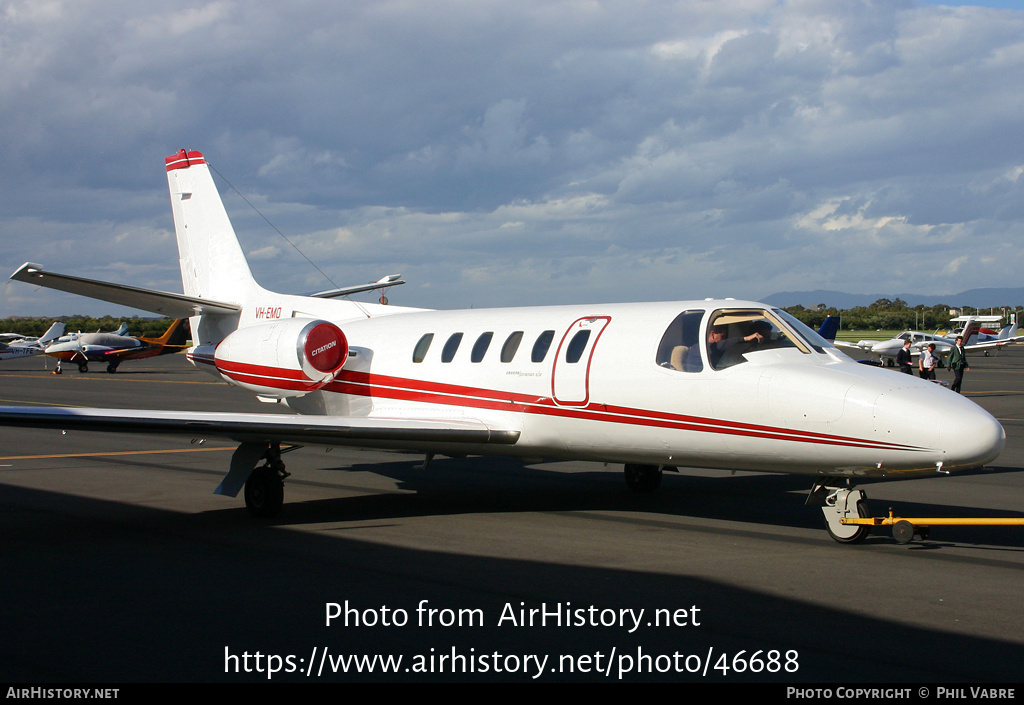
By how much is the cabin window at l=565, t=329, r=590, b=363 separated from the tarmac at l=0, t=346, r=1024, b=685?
1.91m

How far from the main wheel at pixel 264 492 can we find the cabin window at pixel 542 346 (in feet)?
11.2

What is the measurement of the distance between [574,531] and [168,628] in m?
4.82

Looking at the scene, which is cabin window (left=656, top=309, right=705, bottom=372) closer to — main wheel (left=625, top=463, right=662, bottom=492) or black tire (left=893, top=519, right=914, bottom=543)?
black tire (left=893, top=519, right=914, bottom=543)

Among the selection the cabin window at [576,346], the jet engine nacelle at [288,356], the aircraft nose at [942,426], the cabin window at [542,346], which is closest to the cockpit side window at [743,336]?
the aircraft nose at [942,426]

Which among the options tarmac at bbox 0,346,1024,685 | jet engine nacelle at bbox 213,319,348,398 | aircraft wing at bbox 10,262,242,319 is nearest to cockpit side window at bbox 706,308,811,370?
tarmac at bbox 0,346,1024,685

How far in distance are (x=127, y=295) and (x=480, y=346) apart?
5.42 meters

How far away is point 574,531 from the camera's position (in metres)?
10.0

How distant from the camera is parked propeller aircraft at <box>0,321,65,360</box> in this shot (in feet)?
196

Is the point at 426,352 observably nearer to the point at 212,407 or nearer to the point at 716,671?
the point at 716,671

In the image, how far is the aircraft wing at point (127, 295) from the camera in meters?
11.8

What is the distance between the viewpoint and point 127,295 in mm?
13273

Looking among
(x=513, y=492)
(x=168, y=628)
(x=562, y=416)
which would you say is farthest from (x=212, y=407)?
(x=168, y=628)

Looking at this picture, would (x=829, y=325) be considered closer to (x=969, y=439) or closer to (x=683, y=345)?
(x=683, y=345)

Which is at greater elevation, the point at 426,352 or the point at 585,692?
the point at 426,352
